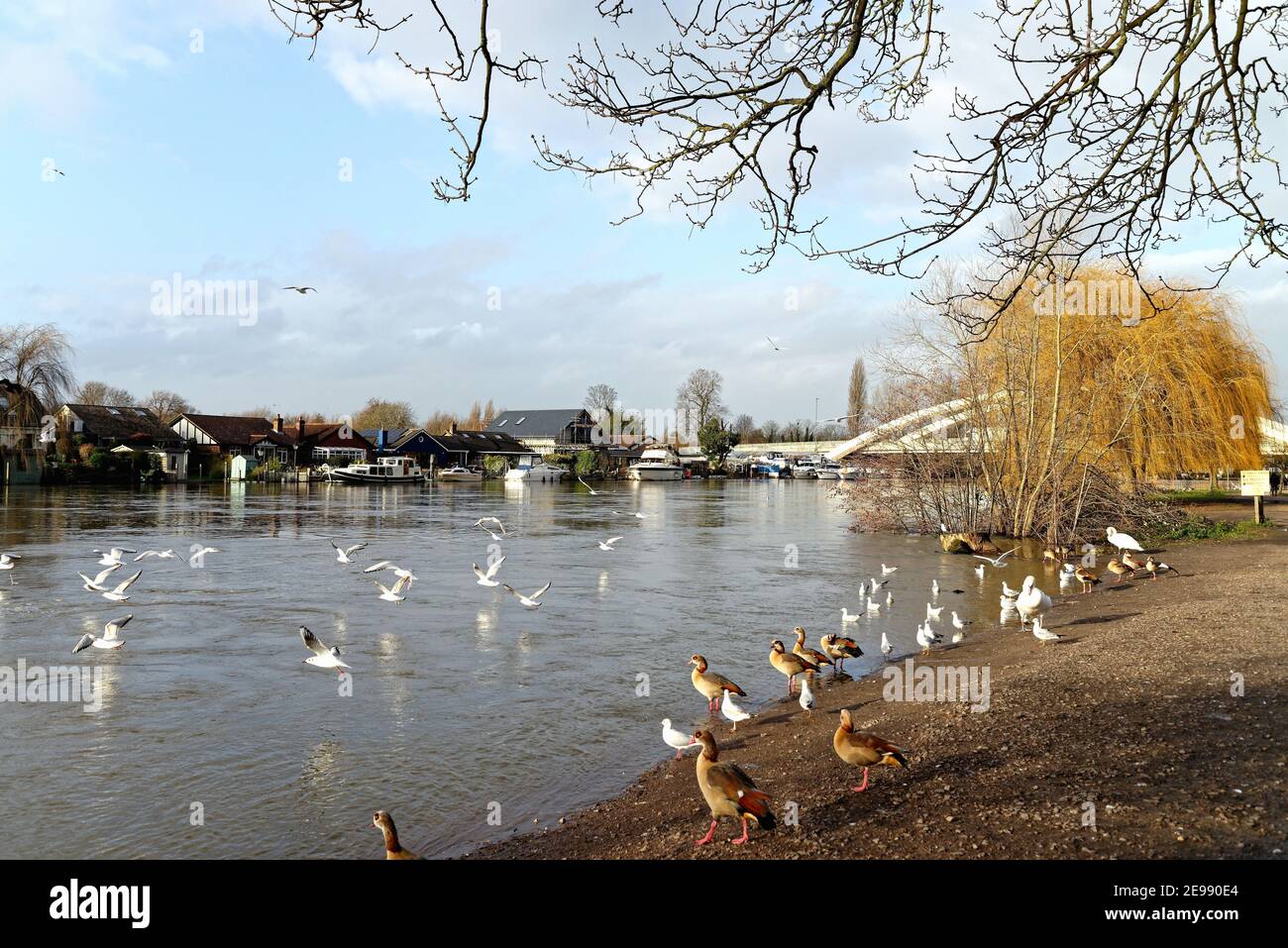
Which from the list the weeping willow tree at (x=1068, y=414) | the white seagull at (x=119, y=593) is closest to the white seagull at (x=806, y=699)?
the white seagull at (x=119, y=593)

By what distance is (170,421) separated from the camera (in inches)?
3654

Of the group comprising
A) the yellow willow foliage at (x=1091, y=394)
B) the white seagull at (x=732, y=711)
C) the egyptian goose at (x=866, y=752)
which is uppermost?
the yellow willow foliage at (x=1091, y=394)

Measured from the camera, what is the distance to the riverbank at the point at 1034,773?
5.87 m

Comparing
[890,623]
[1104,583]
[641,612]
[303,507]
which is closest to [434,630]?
[641,612]

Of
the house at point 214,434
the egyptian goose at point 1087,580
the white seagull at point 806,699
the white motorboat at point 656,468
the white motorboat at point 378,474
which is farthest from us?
the white motorboat at point 656,468

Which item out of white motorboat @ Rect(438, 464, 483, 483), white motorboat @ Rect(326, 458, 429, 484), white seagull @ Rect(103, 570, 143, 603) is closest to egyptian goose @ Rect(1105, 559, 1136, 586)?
white seagull @ Rect(103, 570, 143, 603)

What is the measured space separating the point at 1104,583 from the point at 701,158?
20.1 meters

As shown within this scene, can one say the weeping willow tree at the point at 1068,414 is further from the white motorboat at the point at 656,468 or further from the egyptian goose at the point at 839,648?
the white motorboat at the point at 656,468

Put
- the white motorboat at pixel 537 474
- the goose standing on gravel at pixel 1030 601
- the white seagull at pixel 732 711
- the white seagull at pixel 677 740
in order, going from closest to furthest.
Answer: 1. the white seagull at pixel 677 740
2. the white seagull at pixel 732 711
3. the goose standing on gravel at pixel 1030 601
4. the white motorboat at pixel 537 474

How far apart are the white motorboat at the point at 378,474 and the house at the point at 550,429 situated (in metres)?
33.9

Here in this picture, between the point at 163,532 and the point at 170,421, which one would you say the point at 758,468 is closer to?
the point at 170,421

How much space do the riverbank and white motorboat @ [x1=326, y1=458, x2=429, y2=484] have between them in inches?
3123

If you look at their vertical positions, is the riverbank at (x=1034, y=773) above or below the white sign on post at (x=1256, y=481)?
below
